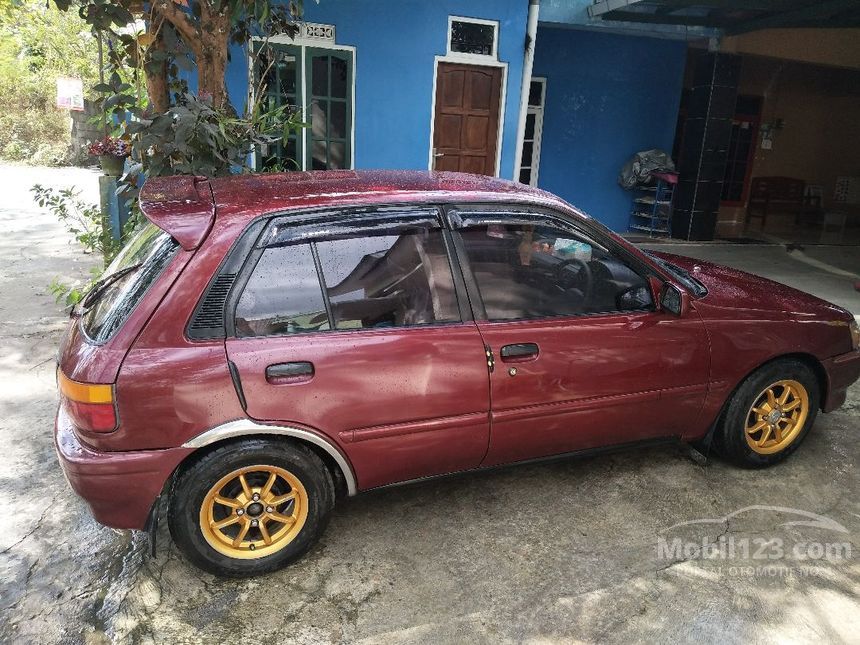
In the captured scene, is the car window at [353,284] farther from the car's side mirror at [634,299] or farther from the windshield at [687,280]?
the windshield at [687,280]

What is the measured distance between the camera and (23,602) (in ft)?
8.17

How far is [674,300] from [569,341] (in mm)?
588

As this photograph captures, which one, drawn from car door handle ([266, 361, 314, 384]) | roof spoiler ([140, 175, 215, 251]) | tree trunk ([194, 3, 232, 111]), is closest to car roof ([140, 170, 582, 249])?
roof spoiler ([140, 175, 215, 251])

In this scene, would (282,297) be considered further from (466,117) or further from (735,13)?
(735,13)

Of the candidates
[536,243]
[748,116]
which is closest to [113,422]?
[536,243]

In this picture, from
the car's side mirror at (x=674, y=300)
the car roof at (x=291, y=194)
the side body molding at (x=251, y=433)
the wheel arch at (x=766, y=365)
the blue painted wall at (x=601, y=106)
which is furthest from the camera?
the blue painted wall at (x=601, y=106)

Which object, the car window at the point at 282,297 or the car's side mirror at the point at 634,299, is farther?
the car's side mirror at the point at 634,299

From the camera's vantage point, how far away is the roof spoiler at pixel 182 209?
244cm

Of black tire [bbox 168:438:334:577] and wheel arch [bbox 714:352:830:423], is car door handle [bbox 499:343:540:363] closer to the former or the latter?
black tire [bbox 168:438:334:577]

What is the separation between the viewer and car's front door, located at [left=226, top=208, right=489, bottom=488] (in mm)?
2469

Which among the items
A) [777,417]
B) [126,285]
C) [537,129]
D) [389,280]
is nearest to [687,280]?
[777,417]

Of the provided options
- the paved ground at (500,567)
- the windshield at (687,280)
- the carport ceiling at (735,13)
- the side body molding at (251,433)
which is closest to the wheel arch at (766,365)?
the paved ground at (500,567)

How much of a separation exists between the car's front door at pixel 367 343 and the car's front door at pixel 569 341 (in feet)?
0.47

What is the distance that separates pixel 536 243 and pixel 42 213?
34.9ft
